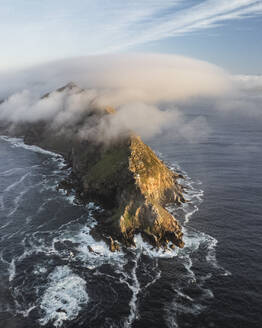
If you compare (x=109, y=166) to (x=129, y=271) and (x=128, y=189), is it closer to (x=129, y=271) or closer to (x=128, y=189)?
(x=128, y=189)

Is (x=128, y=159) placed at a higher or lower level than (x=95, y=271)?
higher

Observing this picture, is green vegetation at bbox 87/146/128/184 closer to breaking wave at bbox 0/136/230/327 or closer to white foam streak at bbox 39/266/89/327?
breaking wave at bbox 0/136/230/327

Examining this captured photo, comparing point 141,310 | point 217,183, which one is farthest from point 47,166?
point 141,310

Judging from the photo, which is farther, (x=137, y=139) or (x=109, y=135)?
(x=109, y=135)

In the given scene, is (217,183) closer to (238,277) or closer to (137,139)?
(137,139)

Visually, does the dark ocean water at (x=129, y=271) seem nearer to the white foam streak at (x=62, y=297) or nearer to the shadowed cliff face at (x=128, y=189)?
the white foam streak at (x=62, y=297)

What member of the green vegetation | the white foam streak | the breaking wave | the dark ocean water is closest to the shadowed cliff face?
the green vegetation
